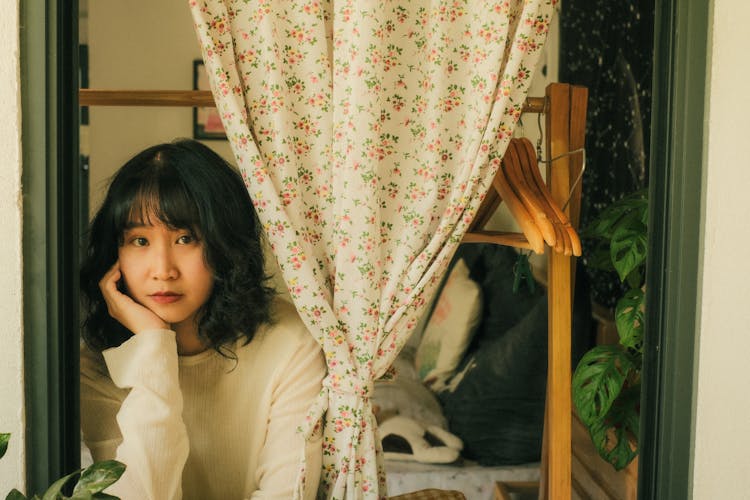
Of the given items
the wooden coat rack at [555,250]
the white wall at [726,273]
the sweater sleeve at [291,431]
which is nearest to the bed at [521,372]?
the wooden coat rack at [555,250]

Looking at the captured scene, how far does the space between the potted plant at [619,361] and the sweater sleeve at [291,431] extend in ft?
2.14

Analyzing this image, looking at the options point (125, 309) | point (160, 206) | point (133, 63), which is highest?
point (133, 63)

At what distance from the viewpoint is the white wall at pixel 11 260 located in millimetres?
1257

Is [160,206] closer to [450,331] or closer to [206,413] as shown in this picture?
[206,413]

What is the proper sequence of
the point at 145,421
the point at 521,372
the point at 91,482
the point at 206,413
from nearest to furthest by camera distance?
1. the point at 91,482
2. the point at 145,421
3. the point at 206,413
4. the point at 521,372

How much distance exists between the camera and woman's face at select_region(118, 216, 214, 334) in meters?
1.58

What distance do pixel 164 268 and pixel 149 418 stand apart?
12.2 inches

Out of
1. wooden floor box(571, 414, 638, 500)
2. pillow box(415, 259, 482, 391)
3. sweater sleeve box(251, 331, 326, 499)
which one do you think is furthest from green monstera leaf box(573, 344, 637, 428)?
pillow box(415, 259, 482, 391)

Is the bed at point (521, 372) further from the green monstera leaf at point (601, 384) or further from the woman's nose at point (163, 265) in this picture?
the woman's nose at point (163, 265)

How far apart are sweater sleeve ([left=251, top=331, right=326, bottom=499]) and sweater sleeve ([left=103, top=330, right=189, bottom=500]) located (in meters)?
0.17

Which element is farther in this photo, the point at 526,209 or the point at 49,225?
the point at 526,209

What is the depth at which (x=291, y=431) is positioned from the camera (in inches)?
61.4

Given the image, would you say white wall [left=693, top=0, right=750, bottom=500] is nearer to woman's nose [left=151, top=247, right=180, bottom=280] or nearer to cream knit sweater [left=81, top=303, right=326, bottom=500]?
cream knit sweater [left=81, top=303, right=326, bottom=500]

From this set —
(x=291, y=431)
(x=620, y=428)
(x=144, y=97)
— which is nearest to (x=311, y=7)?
(x=144, y=97)
